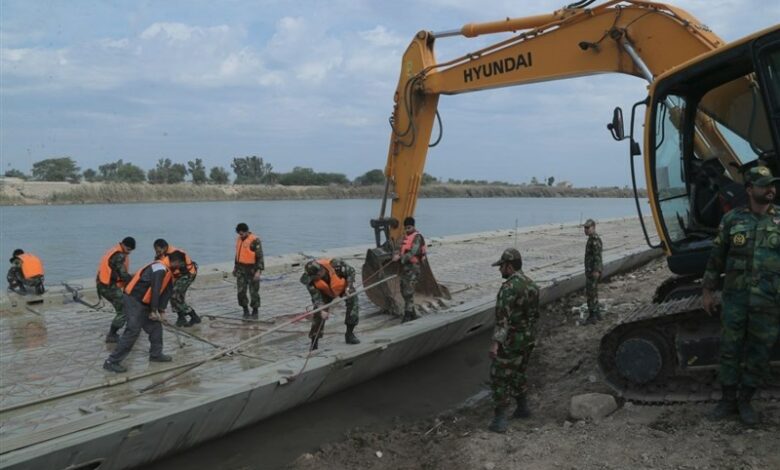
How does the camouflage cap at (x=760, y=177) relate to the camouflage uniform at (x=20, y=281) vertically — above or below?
above

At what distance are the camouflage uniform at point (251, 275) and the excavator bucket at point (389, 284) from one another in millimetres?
1549

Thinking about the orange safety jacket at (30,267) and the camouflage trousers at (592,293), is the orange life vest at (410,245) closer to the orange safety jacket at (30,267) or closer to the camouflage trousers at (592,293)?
the camouflage trousers at (592,293)

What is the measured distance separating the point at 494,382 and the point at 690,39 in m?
3.72

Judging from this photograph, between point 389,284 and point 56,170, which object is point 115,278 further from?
point 56,170

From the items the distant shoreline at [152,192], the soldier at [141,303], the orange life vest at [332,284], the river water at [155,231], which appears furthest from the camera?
the distant shoreline at [152,192]

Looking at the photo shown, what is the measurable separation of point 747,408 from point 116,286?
23.4ft

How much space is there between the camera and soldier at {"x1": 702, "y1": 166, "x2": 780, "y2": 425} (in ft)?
15.0

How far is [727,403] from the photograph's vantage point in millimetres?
4852

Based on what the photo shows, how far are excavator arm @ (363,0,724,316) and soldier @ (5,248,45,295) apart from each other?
18.5 feet

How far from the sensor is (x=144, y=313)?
22.8 ft

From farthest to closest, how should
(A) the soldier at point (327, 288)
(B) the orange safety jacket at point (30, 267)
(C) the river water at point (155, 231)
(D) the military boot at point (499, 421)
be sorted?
(C) the river water at point (155, 231) → (B) the orange safety jacket at point (30, 267) → (A) the soldier at point (327, 288) → (D) the military boot at point (499, 421)

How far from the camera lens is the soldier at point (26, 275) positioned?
10.5 meters

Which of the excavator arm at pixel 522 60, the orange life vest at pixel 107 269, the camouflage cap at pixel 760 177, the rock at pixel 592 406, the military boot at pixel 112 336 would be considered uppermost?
the excavator arm at pixel 522 60

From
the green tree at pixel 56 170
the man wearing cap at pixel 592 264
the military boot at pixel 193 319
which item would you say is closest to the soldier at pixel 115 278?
the military boot at pixel 193 319
